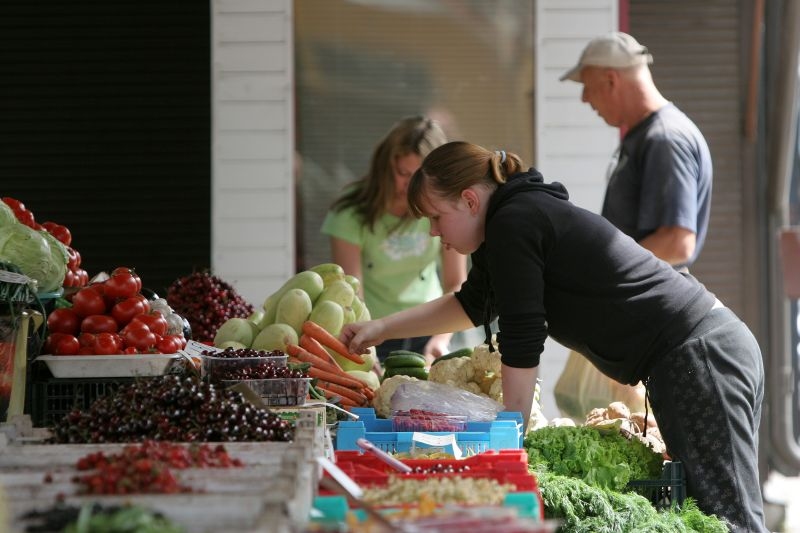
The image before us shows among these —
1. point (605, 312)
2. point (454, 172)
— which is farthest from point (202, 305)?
point (605, 312)

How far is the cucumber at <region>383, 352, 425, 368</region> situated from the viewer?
4.17 meters

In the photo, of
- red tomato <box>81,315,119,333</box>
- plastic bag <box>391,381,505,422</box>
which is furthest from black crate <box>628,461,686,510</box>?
red tomato <box>81,315,119,333</box>

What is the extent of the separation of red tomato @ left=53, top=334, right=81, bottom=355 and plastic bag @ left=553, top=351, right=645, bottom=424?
255 centimetres

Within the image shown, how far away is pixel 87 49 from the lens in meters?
7.09

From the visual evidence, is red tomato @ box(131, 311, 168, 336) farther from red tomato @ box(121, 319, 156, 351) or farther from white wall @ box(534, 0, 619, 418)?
white wall @ box(534, 0, 619, 418)

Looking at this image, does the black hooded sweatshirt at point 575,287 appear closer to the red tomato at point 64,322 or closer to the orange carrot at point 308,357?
the orange carrot at point 308,357

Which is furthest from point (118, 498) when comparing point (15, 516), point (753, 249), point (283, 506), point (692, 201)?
point (753, 249)

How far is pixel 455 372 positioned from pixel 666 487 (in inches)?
34.8

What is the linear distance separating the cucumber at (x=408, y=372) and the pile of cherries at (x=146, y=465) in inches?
73.7

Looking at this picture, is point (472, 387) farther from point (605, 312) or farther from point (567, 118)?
point (567, 118)

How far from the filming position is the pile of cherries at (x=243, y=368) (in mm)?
3252

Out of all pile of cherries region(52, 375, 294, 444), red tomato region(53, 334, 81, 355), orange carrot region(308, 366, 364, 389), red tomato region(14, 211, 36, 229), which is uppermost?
red tomato region(14, 211, 36, 229)

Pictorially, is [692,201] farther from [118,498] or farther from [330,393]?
[118,498]

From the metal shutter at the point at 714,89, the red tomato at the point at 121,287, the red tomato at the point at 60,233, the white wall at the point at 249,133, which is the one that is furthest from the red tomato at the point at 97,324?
the metal shutter at the point at 714,89
